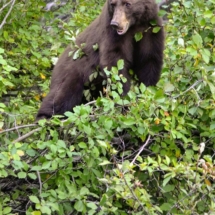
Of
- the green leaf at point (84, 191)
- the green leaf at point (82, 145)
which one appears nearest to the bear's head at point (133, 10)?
the green leaf at point (82, 145)

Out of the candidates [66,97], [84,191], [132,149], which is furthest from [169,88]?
[66,97]

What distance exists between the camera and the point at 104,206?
3697 mm

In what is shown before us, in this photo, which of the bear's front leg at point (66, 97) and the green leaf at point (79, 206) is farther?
the bear's front leg at point (66, 97)

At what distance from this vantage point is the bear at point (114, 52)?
5.49 metres

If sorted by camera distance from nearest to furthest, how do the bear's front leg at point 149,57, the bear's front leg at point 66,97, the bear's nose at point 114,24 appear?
1. the bear's nose at point 114,24
2. the bear's front leg at point 149,57
3. the bear's front leg at point 66,97

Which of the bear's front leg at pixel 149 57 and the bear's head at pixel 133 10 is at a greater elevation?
the bear's head at pixel 133 10

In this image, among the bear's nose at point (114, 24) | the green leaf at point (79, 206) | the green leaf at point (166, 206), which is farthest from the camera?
the bear's nose at point (114, 24)

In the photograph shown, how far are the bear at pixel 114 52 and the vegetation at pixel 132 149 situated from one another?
819 millimetres

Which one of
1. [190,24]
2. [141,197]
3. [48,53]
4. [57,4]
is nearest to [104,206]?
[141,197]

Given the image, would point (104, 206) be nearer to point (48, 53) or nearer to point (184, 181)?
point (184, 181)

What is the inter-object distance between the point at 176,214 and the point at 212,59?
46.8 inches

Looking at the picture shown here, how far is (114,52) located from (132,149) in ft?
4.28

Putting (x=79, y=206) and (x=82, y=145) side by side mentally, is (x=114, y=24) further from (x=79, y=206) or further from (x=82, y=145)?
(x=79, y=206)

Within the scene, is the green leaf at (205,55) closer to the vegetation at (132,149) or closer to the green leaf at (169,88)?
the vegetation at (132,149)
